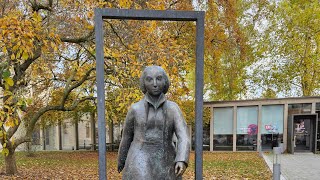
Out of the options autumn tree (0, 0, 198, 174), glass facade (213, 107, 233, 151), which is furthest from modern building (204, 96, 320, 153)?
autumn tree (0, 0, 198, 174)

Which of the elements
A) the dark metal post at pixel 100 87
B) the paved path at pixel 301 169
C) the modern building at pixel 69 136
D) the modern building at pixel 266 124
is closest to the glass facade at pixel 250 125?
the modern building at pixel 266 124

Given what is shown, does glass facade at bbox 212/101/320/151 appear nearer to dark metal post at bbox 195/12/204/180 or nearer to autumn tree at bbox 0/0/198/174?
autumn tree at bbox 0/0/198/174

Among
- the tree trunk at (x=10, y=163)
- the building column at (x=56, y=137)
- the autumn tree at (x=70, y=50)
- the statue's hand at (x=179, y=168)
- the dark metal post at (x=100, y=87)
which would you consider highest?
the autumn tree at (x=70, y=50)

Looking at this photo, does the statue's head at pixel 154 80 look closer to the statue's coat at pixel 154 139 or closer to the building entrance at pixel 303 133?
the statue's coat at pixel 154 139

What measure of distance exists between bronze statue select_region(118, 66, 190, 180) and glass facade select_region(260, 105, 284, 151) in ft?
54.2

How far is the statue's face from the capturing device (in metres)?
2.24

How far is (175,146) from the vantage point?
2398 mm

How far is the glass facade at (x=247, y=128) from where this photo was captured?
17.9m

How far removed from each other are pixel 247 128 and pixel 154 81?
17.0 meters

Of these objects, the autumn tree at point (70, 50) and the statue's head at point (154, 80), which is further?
the autumn tree at point (70, 50)

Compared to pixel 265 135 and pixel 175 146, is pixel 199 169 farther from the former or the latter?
pixel 265 135

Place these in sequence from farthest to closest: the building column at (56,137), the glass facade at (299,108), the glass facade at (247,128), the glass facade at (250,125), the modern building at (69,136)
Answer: the building column at (56,137) → the modern building at (69,136) → the glass facade at (247,128) → the glass facade at (250,125) → the glass facade at (299,108)

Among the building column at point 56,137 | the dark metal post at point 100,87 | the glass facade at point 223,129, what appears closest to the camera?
the dark metal post at point 100,87

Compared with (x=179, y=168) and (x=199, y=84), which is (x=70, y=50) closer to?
(x=199, y=84)
